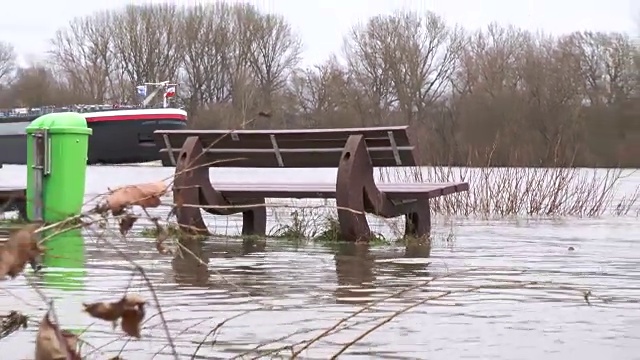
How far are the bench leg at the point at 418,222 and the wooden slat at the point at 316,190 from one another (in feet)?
0.62

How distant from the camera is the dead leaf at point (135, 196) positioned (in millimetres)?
1932

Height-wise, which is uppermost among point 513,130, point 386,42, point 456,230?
point 386,42

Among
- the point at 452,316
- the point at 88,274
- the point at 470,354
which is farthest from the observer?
the point at 88,274

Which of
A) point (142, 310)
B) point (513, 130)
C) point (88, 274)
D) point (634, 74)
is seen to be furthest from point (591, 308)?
point (513, 130)

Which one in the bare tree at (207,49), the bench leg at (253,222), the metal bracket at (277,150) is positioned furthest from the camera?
the bare tree at (207,49)

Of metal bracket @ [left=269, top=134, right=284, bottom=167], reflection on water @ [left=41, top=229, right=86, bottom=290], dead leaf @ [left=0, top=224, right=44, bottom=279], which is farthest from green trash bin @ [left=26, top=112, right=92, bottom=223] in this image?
dead leaf @ [left=0, top=224, right=44, bottom=279]

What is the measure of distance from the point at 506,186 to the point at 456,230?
3550 millimetres

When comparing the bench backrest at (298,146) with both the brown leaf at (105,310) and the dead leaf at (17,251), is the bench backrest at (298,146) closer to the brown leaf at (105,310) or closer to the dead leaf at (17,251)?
the brown leaf at (105,310)

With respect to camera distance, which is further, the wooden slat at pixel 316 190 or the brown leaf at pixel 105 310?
the wooden slat at pixel 316 190

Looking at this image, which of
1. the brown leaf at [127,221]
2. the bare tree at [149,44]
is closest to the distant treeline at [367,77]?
the bare tree at [149,44]

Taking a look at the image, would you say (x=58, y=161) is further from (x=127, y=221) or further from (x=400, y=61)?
(x=400, y=61)

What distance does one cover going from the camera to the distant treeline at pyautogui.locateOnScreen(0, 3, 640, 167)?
16.4 m

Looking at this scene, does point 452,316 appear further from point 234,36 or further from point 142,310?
point 234,36

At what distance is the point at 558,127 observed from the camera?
1688 centimetres
